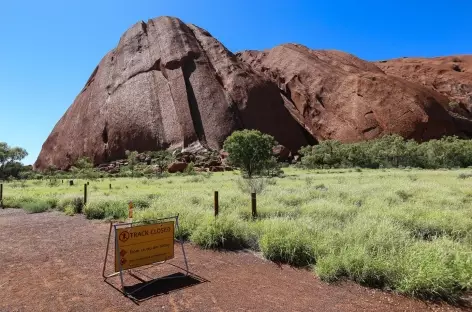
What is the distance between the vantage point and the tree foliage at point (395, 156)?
54.8 meters

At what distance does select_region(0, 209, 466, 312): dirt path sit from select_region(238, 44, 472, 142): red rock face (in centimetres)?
6827

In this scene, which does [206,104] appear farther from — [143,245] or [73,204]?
[143,245]

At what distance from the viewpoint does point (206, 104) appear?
7250cm

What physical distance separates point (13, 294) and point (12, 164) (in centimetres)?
7295

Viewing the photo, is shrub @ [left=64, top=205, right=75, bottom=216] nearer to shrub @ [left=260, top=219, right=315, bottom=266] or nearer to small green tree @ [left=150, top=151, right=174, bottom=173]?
shrub @ [left=260, top=219, right=315, bottom=266]

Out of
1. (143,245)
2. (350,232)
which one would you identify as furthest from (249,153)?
(143,245)

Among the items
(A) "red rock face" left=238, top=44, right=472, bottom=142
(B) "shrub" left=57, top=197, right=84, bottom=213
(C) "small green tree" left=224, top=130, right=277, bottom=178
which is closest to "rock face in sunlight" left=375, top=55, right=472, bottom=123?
(A) "red rock face" left=238, top=44, right=472, bottom=142

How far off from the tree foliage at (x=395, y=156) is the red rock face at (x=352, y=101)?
1329cm

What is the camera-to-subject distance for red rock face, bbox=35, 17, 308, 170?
6975 cm

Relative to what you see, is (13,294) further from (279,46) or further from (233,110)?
(279,46)

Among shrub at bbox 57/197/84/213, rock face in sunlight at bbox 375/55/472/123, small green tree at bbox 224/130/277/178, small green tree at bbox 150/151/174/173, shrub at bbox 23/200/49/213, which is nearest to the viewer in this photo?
shrub at bbox 57/197/84/213

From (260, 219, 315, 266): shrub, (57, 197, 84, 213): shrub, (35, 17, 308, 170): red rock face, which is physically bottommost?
(260, 219, 315, 266): shrub

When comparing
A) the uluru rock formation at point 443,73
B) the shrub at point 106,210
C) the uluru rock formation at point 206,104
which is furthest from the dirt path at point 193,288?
the uluru rock formation at point 443,73

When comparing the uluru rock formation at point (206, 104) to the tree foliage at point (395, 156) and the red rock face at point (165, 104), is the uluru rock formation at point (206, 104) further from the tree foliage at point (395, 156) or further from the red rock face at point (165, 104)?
the tree foliage at point (395, 156)
